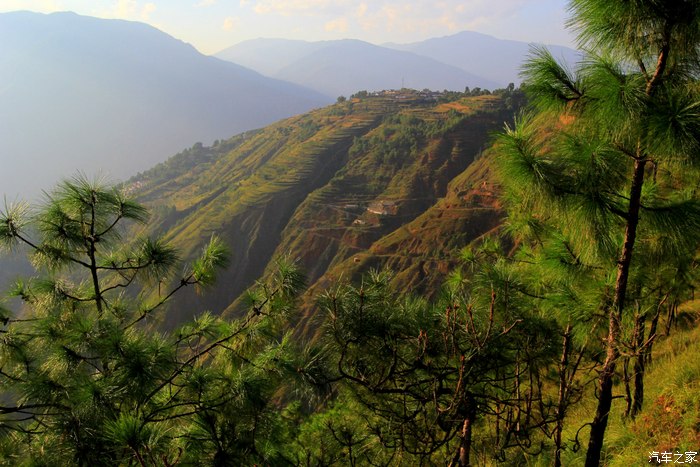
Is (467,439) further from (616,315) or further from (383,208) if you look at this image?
(383,208)

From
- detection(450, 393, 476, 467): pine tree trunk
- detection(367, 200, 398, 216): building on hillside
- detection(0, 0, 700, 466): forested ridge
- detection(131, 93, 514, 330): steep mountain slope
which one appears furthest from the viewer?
detection(367, 200, 398, 216): building on hillside

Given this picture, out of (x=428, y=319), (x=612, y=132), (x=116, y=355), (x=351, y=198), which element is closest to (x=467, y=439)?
(x=428, y=319)

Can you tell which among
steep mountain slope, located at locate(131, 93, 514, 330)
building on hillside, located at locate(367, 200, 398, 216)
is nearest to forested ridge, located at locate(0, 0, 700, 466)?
steep mountain slope, located at locate(131, 93, 514, 330)

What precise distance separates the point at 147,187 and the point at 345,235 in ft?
200

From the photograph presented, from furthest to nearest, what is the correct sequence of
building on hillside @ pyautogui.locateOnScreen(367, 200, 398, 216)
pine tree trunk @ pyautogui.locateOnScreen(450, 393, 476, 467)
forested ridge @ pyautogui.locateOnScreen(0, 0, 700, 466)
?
building on hillside @ pyautogui.locateOnScreen(367, 200, 398, 216) < forested ridge @ pyautogui.locateOnScreen(0, 0, 700, 466) < pine tree trunk @ pyautogui.locateOnScreen(450, 393, 476, 467)

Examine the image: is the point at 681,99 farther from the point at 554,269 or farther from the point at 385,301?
the point at 385,301

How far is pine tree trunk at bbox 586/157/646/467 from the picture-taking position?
2.20 metres

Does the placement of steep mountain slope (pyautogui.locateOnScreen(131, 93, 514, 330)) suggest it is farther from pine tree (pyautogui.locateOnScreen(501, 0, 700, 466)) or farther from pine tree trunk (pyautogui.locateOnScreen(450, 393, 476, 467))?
pine tree trunk (pyautogui.locateOnScreen(450, 393, 476, 467))

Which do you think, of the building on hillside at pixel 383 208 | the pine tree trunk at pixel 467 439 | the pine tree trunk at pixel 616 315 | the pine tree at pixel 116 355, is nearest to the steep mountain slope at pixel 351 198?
the building on hillside at pixel 383 208

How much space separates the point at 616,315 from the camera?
217 centimetres

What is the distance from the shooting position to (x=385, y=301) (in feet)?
8.06

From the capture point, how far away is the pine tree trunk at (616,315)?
2199 millimetres

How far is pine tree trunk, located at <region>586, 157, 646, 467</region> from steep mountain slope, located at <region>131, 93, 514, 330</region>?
34.6 metres

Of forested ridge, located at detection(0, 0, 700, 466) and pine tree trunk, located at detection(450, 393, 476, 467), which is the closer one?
pine tree trunk, located at detection(450, 393, 476, 467)
